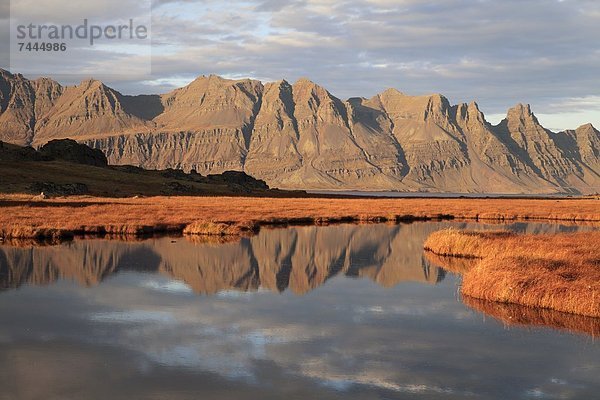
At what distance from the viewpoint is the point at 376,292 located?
109 ft

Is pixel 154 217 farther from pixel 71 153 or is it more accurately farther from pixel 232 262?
pixel 71 153

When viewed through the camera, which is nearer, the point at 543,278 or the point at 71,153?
the point at 543,278

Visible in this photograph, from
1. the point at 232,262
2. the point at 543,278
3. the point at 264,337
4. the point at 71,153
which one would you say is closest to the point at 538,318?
the point at 543,278

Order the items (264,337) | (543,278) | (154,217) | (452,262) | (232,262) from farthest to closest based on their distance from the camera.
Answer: (154,217)
(452,262)
(232,262)
(543,278)
(264,337)

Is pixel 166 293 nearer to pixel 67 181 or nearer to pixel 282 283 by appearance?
pixel 282 283

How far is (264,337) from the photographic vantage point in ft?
76.6

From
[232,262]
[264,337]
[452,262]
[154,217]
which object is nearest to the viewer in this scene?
[264,337]

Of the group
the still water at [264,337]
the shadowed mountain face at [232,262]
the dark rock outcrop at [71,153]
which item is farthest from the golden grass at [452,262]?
the dark rock outcrop at [71,153]

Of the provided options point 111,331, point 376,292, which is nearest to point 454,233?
point 376,292

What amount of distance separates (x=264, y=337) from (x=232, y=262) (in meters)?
18.7

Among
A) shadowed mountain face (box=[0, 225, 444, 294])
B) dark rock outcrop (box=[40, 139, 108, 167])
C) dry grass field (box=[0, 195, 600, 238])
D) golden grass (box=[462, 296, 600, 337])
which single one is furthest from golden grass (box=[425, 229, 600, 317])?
dark rock outcrop (box=[40, 139, 108, 167])

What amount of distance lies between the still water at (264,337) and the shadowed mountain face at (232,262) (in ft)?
0.76

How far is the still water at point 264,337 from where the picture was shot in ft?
59.5

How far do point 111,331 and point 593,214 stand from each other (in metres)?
86.7
